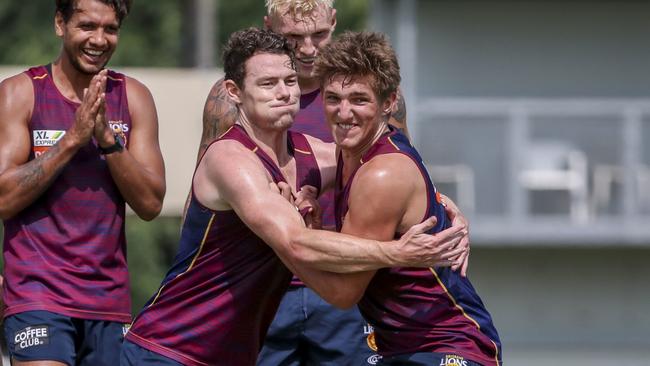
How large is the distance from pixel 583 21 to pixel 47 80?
51.2 feet

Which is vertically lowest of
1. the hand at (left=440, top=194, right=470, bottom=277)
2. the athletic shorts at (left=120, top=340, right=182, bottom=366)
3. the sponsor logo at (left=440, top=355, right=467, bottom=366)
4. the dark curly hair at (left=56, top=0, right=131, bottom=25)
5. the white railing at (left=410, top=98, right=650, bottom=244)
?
the white railing at (left=410, top=98, right=650, bottom=244)

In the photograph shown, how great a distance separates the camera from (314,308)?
23.1 ft

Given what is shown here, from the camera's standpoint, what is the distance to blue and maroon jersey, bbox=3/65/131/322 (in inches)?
268

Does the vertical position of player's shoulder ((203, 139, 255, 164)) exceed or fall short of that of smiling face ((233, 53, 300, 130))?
it falls short

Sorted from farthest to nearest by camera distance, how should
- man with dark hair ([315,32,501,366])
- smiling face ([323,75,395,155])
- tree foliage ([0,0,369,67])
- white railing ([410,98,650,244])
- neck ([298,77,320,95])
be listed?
1. tree foliage ([0,0,369,67])
2. white railing ([410,98,650,244])
3. neck ([298,77,320,95])
4. smiling face ([323,75,395,155])
5. man with dark hair ([315,32,501,366])

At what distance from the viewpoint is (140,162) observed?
7.04 metres

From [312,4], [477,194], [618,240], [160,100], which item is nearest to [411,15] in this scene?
[477,194]

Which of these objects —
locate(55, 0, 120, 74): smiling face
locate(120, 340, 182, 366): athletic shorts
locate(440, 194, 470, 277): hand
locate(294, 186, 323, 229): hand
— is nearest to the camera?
locate(440, 194, 470, 277): hand

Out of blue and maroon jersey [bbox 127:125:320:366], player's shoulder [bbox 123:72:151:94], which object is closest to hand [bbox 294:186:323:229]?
blue and maroon jersey [bbox 127:125:320:366]

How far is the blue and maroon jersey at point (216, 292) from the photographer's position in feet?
20.0

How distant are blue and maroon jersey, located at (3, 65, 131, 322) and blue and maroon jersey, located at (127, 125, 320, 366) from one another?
635 millimetres

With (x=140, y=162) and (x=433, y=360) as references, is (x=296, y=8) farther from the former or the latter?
(x=433, y=360)

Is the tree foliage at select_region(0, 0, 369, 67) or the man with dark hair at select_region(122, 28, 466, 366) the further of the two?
the tree foliage at select_region(0, 0, 369, 67)

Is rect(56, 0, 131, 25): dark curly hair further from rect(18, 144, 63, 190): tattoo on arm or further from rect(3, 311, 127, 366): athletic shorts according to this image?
rect(3, 311, 127, 366): athletic shorts
